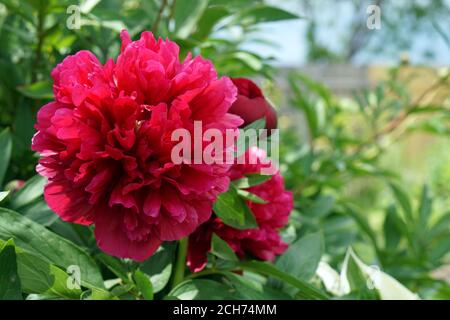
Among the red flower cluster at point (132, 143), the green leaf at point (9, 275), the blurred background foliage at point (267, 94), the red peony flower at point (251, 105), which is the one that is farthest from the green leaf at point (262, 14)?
the green leaf at point (9, 275)

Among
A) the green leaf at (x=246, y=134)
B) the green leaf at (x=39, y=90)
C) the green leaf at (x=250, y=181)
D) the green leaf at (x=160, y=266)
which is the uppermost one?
the green leaf at (x=39, y=90)

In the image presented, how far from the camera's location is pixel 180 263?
0.55m

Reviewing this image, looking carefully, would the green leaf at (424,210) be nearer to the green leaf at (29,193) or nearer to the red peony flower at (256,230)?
the red peony flower at (256,230)

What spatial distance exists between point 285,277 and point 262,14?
0.39m

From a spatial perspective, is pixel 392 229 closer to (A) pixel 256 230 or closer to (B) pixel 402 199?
(B) pixel 402 199

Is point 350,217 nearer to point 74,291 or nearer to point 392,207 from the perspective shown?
point 392,207

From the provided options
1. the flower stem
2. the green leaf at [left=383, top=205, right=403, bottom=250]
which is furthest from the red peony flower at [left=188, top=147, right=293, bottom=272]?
the green leaf at [left=383, top=205, right=403, bottom=250]

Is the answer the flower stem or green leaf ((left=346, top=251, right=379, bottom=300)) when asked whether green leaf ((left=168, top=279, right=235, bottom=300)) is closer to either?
the flower stem

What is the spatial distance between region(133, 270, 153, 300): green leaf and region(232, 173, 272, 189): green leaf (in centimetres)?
11

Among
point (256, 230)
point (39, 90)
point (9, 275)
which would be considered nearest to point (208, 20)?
point (39, 90)

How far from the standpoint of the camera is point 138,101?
1.41ft

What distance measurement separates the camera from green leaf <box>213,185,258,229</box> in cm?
50

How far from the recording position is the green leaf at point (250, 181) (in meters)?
0.51

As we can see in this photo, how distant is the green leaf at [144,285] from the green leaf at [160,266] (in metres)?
0.03
